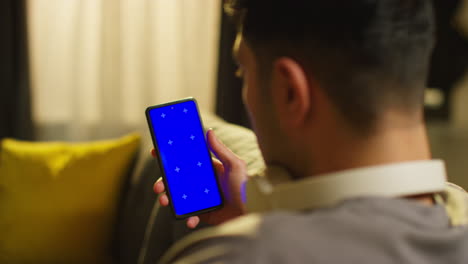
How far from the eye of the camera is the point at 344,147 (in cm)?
54

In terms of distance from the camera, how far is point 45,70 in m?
2.46

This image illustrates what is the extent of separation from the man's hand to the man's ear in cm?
31

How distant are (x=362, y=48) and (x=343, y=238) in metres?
0.19

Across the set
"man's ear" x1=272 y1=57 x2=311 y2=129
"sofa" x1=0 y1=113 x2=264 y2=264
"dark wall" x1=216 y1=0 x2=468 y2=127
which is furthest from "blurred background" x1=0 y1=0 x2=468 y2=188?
"man's ear" x1=272 y1=57 x2=311 y2=129

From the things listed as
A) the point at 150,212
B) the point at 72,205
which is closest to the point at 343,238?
the point at 150,212

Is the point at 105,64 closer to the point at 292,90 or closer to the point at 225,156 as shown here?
the point at 225,156

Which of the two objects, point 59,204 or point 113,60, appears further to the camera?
point 113,60

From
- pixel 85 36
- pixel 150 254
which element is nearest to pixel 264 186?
pixel 150 254

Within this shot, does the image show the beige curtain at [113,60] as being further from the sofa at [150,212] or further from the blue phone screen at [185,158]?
the blue phone screen at [185,158]

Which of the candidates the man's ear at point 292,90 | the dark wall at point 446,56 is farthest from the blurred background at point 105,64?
the man's ear at point 292,90

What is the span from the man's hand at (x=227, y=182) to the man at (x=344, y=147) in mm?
274

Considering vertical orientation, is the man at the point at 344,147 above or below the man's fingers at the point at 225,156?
above

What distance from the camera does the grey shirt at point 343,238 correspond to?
473mm

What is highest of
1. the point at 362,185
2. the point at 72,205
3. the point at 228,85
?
the point at 362,185
